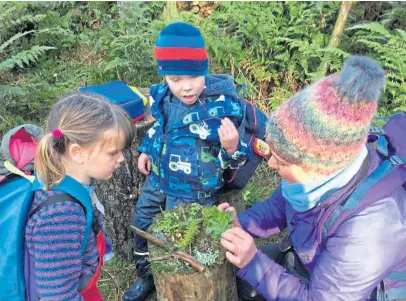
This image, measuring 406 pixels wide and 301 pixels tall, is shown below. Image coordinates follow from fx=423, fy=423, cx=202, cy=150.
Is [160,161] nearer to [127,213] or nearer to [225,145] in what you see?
[225,145]

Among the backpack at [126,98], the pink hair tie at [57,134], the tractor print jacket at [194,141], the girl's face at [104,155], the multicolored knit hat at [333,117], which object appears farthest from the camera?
the backpack at [126,98]

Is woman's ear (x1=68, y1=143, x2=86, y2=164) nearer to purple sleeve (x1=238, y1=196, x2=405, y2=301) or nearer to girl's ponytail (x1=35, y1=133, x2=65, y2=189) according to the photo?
girl's ponytail (x1=35, y1=133, x2=65, y2=189)

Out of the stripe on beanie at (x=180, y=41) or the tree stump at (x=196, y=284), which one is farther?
the stripe on beanie at (x=180, y=41)

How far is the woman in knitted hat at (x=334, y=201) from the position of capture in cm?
203

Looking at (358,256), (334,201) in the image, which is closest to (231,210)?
(334,201)

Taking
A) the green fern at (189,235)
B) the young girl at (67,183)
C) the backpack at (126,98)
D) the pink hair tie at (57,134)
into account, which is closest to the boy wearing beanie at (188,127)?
the backpack at (126,98)

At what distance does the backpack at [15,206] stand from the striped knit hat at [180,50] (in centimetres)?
122

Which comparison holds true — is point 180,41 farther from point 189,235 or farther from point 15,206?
point 15,206

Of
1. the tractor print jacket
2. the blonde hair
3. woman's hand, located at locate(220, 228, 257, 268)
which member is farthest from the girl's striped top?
the tractor print jacket

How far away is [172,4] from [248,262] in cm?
527

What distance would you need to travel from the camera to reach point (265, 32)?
593 centimetres

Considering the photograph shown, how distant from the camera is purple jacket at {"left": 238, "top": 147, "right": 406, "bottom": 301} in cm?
218

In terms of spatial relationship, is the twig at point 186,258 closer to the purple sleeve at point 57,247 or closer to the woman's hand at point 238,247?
the woman's hand at point 238,247

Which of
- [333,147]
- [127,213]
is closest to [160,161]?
[127,213]
